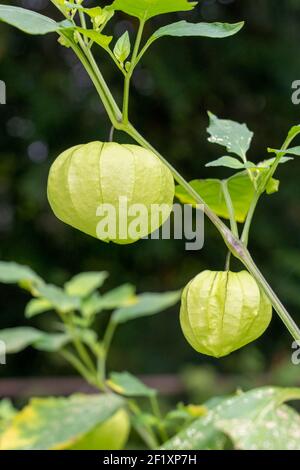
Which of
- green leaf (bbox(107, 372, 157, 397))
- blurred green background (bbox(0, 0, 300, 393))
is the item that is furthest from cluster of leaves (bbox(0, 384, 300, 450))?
blurred green background (bbox(0, 0, 300, 393))

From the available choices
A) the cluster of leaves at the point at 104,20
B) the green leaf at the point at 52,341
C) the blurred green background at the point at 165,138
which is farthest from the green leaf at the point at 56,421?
the blurred green background at the point at 165,138

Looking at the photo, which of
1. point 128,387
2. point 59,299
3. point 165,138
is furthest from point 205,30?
point 165,138

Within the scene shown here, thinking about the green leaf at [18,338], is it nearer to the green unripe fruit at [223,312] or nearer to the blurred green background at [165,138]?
the green unripe fruit at [223,312]

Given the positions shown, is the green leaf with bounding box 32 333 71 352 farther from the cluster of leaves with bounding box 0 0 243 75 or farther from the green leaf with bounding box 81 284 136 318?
the cluster of leaves with bounding box 0 0 243 75

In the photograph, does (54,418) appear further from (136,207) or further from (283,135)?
(283,135)

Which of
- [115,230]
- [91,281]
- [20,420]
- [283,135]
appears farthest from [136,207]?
[283,135]
